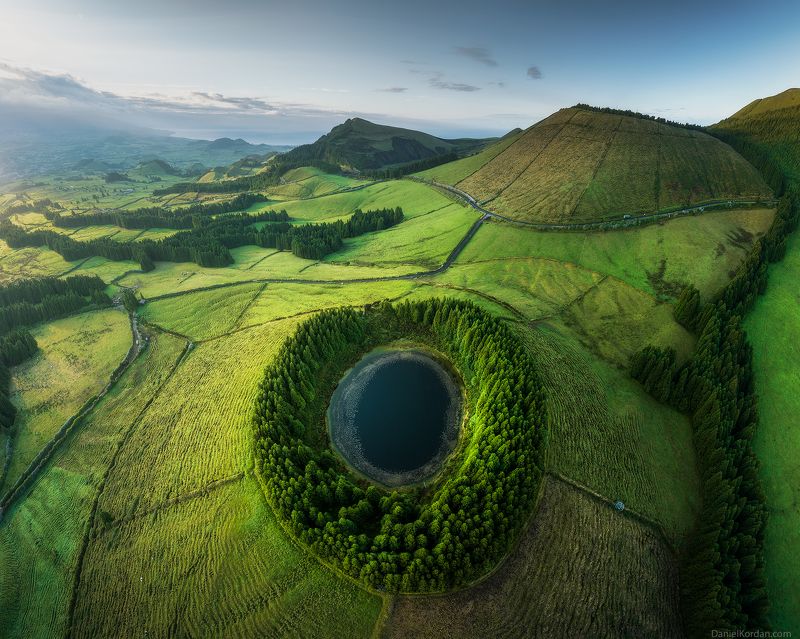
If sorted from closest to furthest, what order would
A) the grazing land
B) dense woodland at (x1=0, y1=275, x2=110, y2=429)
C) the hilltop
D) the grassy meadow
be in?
the grassy meadow, the grazing land, dense woodland at (x1=0, y1=275, x2=110, y2=429), the hilltop

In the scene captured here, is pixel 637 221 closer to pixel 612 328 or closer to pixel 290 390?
pixel 612 328

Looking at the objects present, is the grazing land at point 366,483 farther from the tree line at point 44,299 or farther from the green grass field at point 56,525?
the tree line at point 44,299

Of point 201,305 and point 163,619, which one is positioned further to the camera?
point 201,305

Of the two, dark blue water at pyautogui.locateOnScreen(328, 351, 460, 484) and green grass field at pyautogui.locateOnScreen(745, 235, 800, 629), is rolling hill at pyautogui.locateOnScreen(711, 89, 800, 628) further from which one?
dark blue water at pyautogui.locateOnScreen(328, 351, 460, 484)

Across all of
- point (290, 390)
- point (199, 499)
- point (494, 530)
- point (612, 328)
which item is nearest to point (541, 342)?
point (612, 328)

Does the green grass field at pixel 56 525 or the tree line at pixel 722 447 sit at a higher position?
the tree line at pixel 722 447

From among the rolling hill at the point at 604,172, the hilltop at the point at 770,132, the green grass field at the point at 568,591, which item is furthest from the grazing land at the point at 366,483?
the hilltop at the point at 770,132

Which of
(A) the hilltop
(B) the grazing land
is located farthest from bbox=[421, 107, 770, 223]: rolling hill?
(A) the hilltop
